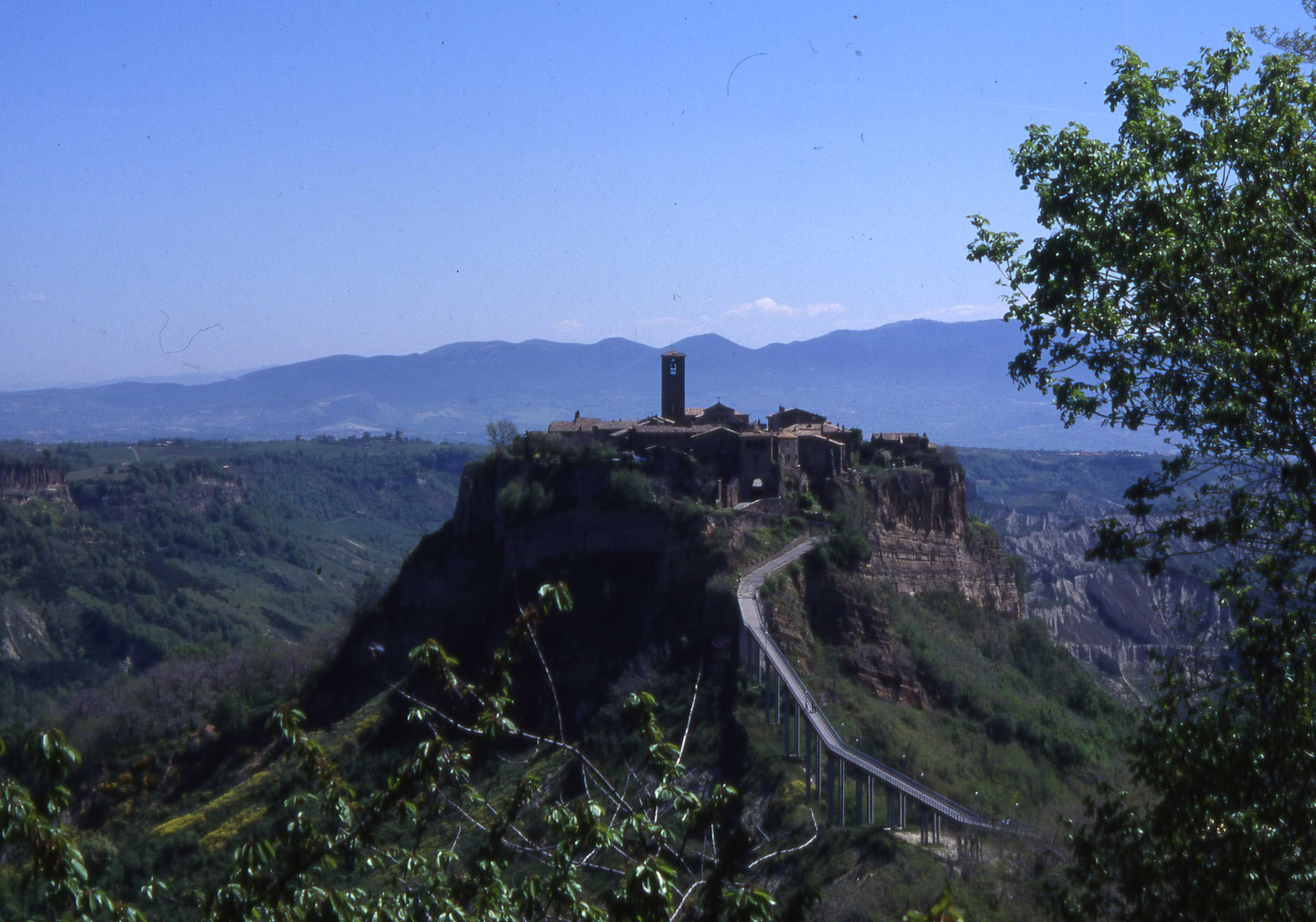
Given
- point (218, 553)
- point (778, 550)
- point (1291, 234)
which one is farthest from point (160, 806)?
point (218, 553)

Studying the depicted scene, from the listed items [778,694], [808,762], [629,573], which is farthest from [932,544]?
[808,762]

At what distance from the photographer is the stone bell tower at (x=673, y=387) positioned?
44.2 m

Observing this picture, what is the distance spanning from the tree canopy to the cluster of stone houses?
2519 cm

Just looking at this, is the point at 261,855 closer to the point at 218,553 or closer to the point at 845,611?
the point at 845,611

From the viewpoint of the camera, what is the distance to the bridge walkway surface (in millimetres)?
22109

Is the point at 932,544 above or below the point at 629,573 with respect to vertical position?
above

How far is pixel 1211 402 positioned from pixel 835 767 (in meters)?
15.7

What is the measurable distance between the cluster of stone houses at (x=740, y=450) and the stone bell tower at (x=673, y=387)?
278cm

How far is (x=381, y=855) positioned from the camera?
7719 millimetres

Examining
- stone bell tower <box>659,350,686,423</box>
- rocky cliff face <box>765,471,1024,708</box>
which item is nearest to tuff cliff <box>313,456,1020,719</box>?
rocky cliff face <box>765,471,1024,708</box>

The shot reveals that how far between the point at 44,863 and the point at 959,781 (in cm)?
2106

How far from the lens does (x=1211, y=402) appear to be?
9391 millimetres

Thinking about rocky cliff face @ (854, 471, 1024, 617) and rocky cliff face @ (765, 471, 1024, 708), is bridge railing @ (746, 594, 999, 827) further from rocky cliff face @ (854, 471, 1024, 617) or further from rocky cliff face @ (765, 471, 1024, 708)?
rocky cliff face @ (854, 471, 1024, 617)

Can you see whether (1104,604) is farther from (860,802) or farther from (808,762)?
(860,802)
